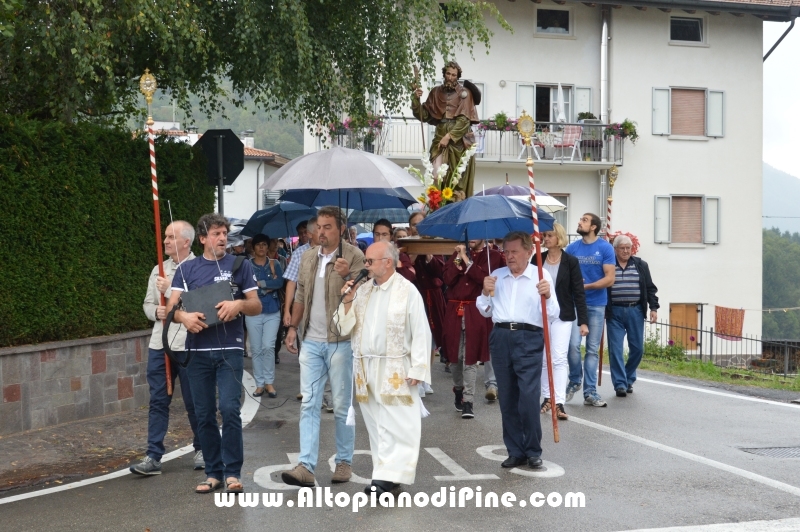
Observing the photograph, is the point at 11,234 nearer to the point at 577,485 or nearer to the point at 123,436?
the point at 123,436

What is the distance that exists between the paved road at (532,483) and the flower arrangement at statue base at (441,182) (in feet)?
9.85

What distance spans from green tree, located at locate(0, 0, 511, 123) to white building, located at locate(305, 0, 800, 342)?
695 inches

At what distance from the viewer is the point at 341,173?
9016 mm

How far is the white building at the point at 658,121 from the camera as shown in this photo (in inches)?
1297

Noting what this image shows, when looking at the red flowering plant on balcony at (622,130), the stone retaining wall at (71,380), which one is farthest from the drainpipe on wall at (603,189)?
the stone retaining wall at (71,380)

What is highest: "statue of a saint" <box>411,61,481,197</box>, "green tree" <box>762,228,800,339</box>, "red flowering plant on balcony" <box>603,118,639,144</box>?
"red flowering plant on balcony" <box>603,118,639,144</box>

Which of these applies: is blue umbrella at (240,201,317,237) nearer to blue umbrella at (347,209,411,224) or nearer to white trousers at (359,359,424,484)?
blue umbrella at (347,209,411,224)

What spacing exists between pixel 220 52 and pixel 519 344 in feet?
21.7

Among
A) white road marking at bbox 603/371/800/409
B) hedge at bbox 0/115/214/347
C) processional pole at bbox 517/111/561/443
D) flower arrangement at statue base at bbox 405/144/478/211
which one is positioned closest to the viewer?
processional pole at bbox 517/111/561/443

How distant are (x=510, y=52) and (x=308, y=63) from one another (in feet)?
68.5

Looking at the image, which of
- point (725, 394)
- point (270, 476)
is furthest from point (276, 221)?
point (270, 476)

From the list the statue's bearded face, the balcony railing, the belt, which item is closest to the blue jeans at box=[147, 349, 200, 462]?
the belt

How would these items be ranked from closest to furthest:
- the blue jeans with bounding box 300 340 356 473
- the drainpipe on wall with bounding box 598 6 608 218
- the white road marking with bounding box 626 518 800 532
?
1. the white road marking with bounding box 626 518 800 532
2. the blue jeans with bounding box 300 340 356 473
3. the drainpipe on wall with bounding box 598 6 608 218

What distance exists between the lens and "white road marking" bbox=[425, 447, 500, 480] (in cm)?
788
